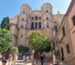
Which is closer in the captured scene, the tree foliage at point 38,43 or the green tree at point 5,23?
the tree foliage at point 38,43

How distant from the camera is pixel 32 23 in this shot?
5478 cm

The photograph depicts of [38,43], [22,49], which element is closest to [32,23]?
[22,49]

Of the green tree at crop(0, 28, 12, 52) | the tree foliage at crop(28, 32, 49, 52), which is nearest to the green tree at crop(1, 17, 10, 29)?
the tree foliage at crop(28, 32, 49, 52)

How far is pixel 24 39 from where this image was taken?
49.7 m

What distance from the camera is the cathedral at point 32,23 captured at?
49375mm

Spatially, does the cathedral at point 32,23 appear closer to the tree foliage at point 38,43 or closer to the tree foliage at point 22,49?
the tree foliage at point 22,49

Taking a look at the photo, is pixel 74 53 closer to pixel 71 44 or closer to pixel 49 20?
pixel 71 44

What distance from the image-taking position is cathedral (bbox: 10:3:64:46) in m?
49.4

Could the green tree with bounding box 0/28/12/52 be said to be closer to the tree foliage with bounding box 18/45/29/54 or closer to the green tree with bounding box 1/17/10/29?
the tree foliage with bounding box 18/45/29/54

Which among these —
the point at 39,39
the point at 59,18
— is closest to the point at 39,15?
the point at 59,18

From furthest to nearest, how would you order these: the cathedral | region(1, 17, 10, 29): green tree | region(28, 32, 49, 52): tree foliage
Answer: region(1, 17, 10, 29): green tree < the cathedral < region(28, 32, 49, 52): tree foliage

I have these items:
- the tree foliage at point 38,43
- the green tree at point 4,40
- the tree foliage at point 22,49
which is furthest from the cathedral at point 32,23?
the green tree at point 4,40

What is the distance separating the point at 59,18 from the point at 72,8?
36.4 metres

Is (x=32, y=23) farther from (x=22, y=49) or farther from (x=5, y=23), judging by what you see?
(x=22, y=49)
